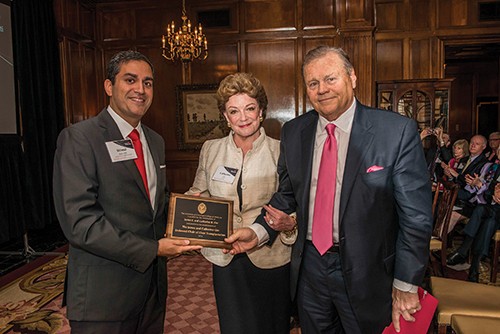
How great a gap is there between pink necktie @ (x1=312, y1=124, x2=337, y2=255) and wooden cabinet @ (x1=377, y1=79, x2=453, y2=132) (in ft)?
17.0

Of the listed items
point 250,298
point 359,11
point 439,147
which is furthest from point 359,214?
point 359,11

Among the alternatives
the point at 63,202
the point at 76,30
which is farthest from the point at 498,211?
the point at 76,30

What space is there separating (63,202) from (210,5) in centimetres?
648

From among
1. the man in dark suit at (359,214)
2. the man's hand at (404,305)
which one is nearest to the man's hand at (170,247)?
the man in dark suit at (359,214)

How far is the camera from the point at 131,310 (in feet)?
5.29

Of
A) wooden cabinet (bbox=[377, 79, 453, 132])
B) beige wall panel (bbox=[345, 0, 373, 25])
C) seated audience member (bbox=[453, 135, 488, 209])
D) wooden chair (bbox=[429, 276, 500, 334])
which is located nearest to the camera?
wooden chair (bbox=[429, 276, 500, 334])

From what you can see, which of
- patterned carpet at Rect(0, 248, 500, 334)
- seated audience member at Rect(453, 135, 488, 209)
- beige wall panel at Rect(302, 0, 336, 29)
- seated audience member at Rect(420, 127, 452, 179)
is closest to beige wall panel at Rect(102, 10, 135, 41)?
beige wall panel at Rect(302, 0, 336, 29)

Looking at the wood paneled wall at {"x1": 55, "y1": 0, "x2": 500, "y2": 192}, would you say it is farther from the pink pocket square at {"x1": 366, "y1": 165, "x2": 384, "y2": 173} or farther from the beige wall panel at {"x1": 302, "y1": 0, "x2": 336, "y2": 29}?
the pink pocket square at {"x1": 366, "y1": 165, "x2": 384, "y2": 173}

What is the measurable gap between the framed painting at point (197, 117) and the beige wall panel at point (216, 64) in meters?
Answer: 0.21

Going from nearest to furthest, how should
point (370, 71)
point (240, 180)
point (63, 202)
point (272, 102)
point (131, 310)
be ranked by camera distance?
point (63, 202), point (131, 310), point (240, 180), point (370, 71), point (272, 102)

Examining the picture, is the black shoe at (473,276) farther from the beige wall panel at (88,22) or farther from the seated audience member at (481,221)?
the beige wall panel at (88,22)

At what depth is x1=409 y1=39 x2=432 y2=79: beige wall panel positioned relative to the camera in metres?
6.88

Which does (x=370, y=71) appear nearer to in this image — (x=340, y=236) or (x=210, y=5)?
(x=210, y=5)

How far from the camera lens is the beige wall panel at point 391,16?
6891mm
